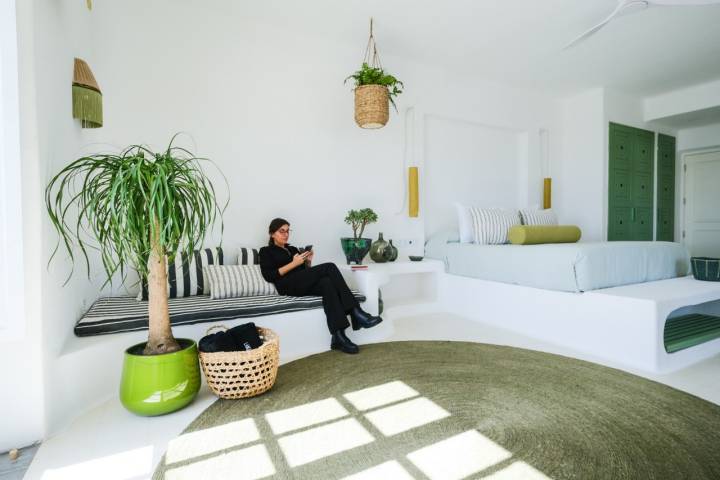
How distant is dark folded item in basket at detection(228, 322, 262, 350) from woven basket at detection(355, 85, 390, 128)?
211 centimetres

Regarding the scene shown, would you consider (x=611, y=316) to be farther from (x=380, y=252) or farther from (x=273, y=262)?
(x=273, y=262)

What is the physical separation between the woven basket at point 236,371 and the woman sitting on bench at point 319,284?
77 cm

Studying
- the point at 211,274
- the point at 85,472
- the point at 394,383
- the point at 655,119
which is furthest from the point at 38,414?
the point at 655,119

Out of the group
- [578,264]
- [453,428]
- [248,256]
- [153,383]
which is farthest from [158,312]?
[578,264]

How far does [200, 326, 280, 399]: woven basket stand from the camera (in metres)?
1.95

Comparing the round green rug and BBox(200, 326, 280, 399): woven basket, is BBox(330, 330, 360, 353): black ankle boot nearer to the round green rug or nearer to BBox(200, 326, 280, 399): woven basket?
the round green rug

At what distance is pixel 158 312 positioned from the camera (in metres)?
1.91

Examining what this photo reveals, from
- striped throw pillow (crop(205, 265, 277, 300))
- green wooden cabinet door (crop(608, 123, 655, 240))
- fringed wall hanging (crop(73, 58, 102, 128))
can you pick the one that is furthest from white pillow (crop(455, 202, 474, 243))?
fringed wall hanging (crop(73, 58, 102, 128))

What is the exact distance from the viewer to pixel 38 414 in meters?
1.62

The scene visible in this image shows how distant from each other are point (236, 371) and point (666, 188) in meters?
6.59

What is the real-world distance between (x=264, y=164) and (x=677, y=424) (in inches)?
126

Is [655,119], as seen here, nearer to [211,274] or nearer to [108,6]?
[211,274]

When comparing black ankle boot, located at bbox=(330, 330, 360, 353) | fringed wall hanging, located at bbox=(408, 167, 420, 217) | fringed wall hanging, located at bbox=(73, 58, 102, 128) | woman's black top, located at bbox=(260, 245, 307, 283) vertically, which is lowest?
black ankle boot, located at bbox=(330, 330, 360, 353)

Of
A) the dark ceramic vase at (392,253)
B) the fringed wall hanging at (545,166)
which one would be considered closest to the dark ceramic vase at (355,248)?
the dark ceramic vase at (392,253)
